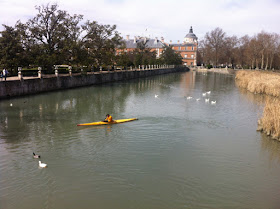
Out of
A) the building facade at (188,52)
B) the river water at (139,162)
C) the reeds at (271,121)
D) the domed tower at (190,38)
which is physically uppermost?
the domed tower at (190,38)

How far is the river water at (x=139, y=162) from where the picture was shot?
26.5ft

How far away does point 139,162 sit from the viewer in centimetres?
1053

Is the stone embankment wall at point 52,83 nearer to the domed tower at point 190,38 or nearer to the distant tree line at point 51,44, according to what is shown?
the distant tree line at point 51,44

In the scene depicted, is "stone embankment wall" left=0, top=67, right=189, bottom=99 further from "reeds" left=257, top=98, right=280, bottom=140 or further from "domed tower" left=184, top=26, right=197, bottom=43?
"domed tower" left=184, top=26, right=197, bottom=43

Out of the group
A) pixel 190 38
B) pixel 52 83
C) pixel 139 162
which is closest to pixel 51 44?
pixel 52 83

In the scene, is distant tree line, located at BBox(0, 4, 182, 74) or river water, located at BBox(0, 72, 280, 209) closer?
river water, located at BBox(0, 72, 280, 209)

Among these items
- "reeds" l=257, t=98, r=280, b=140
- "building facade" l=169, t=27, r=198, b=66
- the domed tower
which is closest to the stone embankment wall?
"reeds" l=257, t=98, r=280, b=140

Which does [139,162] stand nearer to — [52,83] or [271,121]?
[271,121]

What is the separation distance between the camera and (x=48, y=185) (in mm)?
8656

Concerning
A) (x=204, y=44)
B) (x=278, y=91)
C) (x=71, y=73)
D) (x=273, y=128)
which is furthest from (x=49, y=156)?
(x=204, y=44)

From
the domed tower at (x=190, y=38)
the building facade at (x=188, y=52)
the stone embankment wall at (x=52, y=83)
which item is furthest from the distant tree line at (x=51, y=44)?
the domed tower at (x=190, y=38)

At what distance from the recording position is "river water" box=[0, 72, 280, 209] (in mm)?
8070

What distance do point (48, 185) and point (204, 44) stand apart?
102 metres

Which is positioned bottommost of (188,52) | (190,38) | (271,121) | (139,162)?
(139,162)
